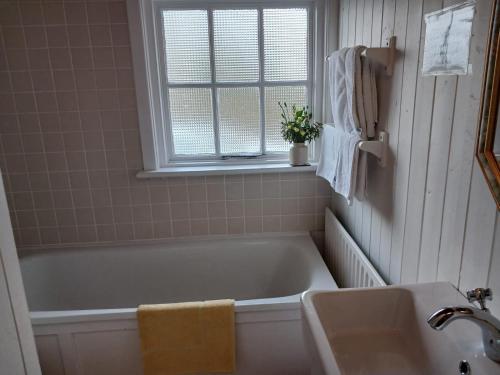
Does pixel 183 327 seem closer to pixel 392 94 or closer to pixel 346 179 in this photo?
pixel 346 179

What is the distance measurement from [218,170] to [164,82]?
62 centimetres

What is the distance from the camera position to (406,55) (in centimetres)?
129

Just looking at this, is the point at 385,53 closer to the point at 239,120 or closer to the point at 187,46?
the point at 239,120

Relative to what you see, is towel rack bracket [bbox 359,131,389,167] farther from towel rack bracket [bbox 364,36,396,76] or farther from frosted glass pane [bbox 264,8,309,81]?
frosted glass pane [bbox 264,8,309,81]

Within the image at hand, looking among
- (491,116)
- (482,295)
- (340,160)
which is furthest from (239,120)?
(482,295)

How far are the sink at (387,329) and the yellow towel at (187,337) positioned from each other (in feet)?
2.27

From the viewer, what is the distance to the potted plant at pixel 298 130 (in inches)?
89.9

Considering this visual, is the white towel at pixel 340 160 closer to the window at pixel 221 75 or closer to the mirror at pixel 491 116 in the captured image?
the window at pixel 221 75

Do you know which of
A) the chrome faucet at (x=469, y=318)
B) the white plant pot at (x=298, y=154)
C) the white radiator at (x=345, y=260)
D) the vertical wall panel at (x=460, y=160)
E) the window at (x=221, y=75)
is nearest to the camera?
the chrome faucet at (x=469, y=318)

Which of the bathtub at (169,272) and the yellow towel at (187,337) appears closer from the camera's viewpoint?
the yellow towel at (187,337)

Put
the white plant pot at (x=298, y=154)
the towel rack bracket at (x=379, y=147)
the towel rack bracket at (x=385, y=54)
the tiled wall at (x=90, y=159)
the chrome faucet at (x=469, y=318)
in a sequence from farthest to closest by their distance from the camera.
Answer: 1. the white plant pot at (x=298, y=154)
2. the tiled wall at (x=90, y=159)
3. the towel rack bracket at (x=379, y=147)
4. the towel rack bracket at (x=385, y=54)
5. the chrome faucet at (x=469, y=318)

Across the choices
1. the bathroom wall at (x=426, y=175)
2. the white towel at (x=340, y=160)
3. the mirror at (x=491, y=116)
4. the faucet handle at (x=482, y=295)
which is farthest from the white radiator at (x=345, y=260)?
the mirror at (x=491, y=116)

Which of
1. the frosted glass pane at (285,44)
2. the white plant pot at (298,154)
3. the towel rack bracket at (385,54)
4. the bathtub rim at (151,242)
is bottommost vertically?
the bathtub rim at (151,242)

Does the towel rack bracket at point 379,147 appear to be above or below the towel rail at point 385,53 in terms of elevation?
below
